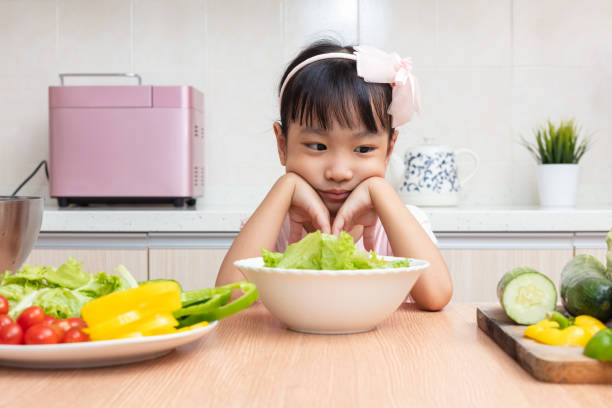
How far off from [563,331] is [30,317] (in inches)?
19.9

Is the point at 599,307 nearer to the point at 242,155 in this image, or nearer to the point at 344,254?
the point at 344,254

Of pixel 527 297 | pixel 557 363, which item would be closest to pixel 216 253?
pixel 527 297

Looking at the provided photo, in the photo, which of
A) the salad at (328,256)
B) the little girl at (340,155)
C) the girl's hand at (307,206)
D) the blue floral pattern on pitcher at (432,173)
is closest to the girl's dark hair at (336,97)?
the little girl at (340,155)

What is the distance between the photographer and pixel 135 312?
0.60 metres

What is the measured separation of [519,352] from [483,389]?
0.31 ft

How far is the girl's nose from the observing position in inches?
45.5

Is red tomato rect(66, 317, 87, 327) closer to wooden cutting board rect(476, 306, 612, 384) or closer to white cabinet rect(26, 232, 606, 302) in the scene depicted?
wooden cutting board rect(476, 306, 612, 384)

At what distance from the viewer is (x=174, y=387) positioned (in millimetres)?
533

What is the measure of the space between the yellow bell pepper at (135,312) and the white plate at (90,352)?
0.02 meters

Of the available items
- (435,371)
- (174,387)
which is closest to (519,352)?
(435,371)

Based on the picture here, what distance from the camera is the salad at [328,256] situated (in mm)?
710

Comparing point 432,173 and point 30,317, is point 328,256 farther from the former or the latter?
point 432,173

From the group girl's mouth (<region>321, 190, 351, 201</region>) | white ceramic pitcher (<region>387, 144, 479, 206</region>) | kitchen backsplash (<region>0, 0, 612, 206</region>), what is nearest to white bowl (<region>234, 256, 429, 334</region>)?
girl's mouth (<region>321, 190, 351, 201</region>)

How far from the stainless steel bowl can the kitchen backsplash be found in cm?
157
